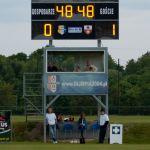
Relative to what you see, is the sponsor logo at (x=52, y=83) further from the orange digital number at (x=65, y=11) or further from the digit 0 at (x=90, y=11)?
the digit 0 at (x=90, y=11)

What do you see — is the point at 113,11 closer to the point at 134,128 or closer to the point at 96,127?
the point at 96,127

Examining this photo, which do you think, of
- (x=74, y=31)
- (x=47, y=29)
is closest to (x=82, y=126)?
(x=74, y=31)

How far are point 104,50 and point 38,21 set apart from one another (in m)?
3.80

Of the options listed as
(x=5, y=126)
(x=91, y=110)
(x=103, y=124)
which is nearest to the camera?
(x=103, y=124)

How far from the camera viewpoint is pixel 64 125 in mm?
40938

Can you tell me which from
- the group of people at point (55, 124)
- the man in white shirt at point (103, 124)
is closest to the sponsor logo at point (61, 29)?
the group of people at point (55, 124)

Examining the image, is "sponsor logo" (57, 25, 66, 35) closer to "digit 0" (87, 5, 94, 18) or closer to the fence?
"digit 0" (87, 5, 94, 18)

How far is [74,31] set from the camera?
128 ft

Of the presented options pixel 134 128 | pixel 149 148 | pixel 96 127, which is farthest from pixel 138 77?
pixel 149 148

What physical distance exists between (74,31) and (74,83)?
2.77 meters

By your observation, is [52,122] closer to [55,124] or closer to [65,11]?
[55,124]

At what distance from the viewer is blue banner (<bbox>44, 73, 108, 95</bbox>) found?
4003cm

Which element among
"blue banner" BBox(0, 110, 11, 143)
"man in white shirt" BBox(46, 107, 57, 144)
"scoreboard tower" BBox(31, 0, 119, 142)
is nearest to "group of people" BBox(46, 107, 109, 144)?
"man in white shirt" BBox(46, 107, 57, 144)

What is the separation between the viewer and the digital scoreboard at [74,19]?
3881cm
